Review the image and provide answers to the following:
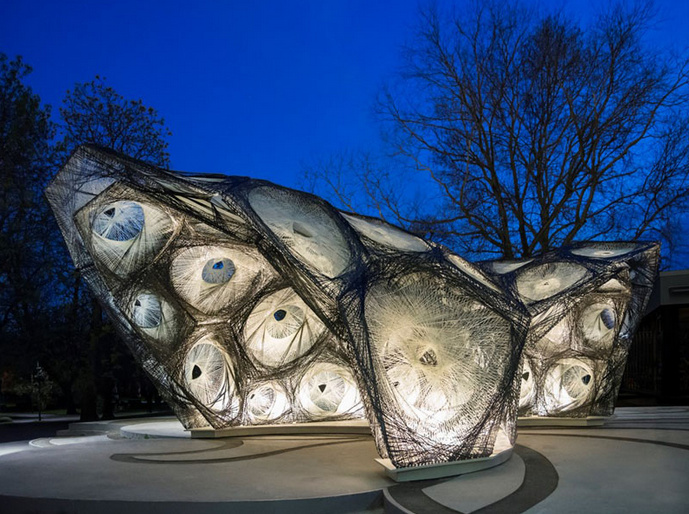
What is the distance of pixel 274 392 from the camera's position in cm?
1530

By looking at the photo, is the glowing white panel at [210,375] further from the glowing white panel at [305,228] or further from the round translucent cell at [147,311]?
the glowing white panel at [305,228]

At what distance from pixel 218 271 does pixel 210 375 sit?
2.40 m

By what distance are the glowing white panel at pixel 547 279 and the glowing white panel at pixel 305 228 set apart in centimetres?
540

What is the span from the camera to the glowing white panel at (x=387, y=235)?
10781 millimetres

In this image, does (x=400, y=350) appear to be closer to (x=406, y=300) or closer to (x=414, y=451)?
(x=406, y=300)

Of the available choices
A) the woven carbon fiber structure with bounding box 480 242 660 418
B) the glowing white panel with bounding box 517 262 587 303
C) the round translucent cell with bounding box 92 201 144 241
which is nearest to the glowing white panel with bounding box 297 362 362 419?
the woven carbon fiber structure with bounding box 480 242 660 418

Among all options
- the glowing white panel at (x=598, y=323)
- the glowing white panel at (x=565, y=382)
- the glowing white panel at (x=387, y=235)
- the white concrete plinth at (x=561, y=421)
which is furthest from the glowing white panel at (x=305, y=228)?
the glowing white panel at (x=598, y=323)

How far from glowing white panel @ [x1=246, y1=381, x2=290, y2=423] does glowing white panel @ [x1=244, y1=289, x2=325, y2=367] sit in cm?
62

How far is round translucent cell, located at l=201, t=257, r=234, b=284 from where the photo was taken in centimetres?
1387

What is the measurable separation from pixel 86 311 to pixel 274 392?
11.7 m

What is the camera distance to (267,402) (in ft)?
50.1

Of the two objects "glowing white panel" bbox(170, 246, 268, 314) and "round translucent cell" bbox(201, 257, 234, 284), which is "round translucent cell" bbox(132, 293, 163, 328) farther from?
"round translucent cell" bbox(201, 257, 234, 284)

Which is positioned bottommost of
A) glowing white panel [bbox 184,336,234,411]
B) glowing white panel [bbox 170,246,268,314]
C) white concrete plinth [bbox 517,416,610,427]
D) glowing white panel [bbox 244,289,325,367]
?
white concrete plinth [bbox 517,416,610,427]

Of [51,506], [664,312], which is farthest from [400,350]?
[664,312]
